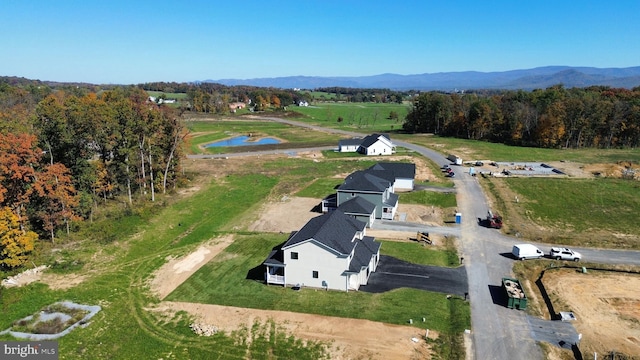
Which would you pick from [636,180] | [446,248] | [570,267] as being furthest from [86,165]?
[636,180]

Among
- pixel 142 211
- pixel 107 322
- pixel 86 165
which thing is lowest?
pixel 107 322

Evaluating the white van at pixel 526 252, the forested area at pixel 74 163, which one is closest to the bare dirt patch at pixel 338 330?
the white van at pixel 526 252

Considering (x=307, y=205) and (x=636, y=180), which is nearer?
(x=307, y=205)

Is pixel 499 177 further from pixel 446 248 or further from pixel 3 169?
pixel 3 169

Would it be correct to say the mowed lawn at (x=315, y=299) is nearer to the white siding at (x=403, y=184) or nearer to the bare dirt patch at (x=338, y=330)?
the bare dirt patch at (x=338, y=330)

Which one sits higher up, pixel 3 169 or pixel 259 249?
pixel 3 169

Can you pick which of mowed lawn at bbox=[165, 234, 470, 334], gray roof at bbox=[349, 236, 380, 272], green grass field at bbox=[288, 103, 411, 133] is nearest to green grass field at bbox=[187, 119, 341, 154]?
green grass field at bbox=[288, 103, 411, 133]
